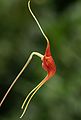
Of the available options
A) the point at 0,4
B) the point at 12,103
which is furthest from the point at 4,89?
the point at 0,4

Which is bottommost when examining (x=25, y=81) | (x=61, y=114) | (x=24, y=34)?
(x=61, y=114)

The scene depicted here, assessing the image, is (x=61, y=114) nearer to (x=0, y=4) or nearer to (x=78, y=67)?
(x=78, y=67)

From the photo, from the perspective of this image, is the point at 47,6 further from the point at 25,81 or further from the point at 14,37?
the point at 25,81

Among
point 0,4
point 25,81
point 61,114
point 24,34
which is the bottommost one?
point 61,114

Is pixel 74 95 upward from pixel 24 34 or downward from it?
downward

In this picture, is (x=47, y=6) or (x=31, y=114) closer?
(x=31, y=114)

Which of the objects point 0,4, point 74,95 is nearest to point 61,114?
point 74,95
